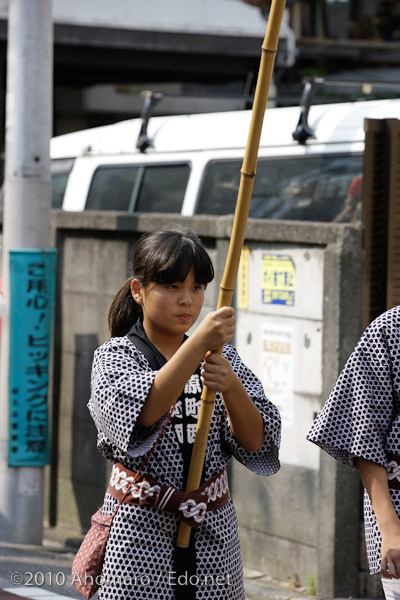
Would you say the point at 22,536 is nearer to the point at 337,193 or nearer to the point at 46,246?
the point at 46,246

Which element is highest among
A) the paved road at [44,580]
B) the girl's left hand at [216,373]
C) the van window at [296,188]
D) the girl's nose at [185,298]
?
the van window at [296,188]

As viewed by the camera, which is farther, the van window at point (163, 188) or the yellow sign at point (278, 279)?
the van window at point (163, 188)

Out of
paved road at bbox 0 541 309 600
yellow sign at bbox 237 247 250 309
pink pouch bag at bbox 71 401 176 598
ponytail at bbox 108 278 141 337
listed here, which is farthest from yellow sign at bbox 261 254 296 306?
pink pouch bag at bbox 71 401 176 598

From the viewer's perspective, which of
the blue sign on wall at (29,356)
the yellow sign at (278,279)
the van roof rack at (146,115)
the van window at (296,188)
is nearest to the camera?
the yellow sign at (278,279)

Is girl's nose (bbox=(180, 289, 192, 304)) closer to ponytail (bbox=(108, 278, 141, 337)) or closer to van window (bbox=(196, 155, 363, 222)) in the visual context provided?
ponytail (bbox=(108, 278, 141, 337))

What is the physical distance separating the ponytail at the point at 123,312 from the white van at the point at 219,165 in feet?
11.0

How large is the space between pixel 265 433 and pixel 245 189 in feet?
2.26

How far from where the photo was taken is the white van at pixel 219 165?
6.47 metres

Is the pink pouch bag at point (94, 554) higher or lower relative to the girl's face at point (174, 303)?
lower

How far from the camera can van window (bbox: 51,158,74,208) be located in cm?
905

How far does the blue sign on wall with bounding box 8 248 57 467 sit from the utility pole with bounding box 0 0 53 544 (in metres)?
0.04

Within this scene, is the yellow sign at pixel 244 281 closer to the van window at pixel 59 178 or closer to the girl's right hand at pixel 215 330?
the girl's right hand at pixel 215 330

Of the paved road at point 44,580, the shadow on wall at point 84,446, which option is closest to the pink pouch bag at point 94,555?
the paved road at point 44,580

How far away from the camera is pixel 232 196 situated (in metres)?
7.19
